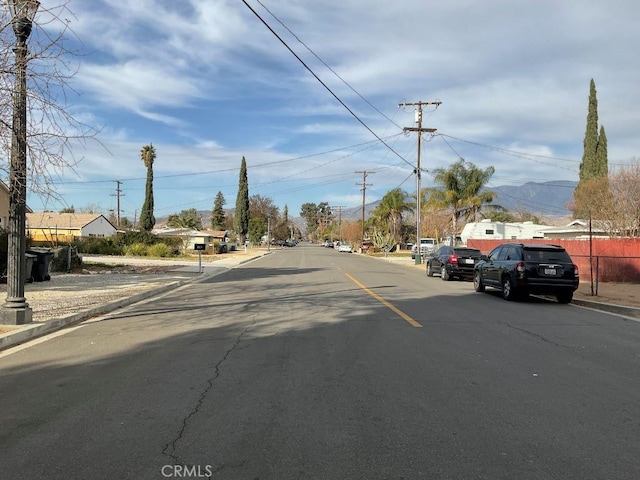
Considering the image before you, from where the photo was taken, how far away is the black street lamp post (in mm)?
7801

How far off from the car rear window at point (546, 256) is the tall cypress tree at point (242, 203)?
6030 cm

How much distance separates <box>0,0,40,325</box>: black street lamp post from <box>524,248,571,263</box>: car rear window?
11.8 metres

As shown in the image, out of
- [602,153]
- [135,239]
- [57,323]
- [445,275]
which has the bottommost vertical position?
[57,323]

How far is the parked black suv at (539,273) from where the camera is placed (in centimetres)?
1359

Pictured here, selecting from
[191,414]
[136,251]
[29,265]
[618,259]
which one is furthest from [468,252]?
[136,251]

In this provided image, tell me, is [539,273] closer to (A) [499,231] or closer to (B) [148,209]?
(A) [499,231]

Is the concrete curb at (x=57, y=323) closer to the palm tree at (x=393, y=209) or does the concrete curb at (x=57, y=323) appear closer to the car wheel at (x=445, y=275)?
the car wheel at (x=445, y=275)

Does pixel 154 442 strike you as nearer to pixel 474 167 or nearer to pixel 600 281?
pixel 600 281

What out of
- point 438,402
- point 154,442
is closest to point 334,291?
point 438,402

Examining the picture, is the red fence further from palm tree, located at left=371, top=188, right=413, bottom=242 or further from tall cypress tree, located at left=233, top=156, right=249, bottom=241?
tall cypress tree, located at left=233, top=156, right=249, bottom=241

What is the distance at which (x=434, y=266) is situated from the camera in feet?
78.7

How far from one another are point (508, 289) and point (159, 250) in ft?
95.5

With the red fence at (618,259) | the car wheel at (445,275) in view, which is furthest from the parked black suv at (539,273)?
the car wheel at (445,275)

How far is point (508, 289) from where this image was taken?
14297 mm
